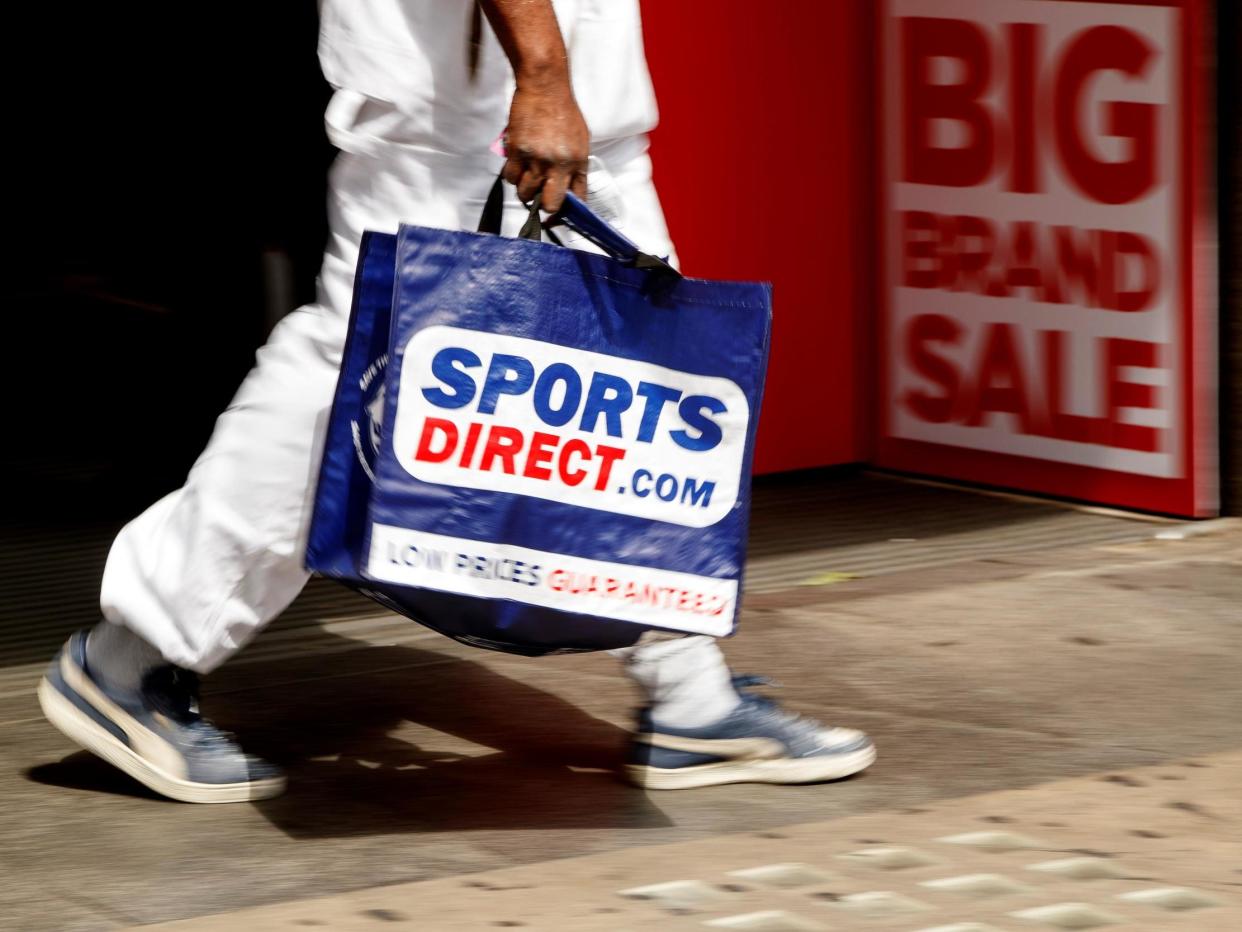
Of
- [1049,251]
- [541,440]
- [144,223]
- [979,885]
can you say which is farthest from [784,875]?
[144,223]

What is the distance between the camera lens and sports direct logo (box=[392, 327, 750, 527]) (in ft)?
10.8

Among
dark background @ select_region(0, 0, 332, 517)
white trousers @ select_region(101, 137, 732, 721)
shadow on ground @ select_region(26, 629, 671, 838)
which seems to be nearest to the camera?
white trousers @ select_region(101, 137, 732, 721)

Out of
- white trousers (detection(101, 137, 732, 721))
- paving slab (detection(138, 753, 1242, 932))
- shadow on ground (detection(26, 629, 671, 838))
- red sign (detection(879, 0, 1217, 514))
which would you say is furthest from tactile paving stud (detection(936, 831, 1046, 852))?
red sign (detection(879, 0, 1217, 514))

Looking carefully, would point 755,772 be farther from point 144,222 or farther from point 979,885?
point 144,222

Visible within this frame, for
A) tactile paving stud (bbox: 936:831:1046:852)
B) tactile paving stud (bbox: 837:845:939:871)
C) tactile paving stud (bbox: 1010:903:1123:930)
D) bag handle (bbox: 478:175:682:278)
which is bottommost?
tactile paving stud (bbox: 936:831:1046:852)

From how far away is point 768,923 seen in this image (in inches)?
123

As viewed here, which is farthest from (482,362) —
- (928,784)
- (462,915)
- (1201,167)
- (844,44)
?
(844,44)

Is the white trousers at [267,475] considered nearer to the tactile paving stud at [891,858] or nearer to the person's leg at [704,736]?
the person's leg at [704,736]

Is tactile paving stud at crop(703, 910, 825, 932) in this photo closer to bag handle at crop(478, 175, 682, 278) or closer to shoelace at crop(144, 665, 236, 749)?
bag handle at crop(478, 175, 682, 278)

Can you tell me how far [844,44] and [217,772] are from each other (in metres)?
3.39

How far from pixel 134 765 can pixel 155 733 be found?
66 mm

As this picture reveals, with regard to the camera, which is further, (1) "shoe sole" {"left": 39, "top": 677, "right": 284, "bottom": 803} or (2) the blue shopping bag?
(1) "shoe sole" {"left": 39, "top": 677, "right": 284, "bottom": 803}

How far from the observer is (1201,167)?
5.68 m

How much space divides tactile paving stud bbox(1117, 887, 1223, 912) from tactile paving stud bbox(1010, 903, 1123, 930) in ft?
0.25
